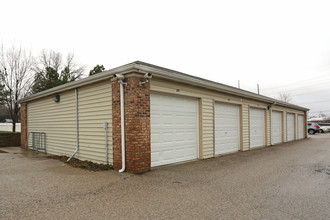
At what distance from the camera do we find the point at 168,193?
4.17 meters

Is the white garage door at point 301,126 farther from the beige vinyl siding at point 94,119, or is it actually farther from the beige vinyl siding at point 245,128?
the beige vinyl siding at point 94,119

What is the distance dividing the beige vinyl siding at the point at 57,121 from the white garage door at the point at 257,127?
28.2 ft

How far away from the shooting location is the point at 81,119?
24.5ft

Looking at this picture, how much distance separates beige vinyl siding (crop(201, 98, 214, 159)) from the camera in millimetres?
7793

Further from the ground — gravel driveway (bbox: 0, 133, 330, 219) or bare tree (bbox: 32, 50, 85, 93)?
bare tree (bbox: 32, 50, 85, 93)

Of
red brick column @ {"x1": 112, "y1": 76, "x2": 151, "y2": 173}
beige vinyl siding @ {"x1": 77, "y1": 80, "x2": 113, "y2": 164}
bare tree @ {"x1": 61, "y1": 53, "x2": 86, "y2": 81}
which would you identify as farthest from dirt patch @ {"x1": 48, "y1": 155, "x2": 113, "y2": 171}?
bare tree @ {"x1": 61, "y1": 53, "x2": 86, "y2": 81}

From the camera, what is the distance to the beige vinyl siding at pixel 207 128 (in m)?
7.79

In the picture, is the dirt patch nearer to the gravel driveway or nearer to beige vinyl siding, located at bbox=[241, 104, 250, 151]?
the gravel driveway

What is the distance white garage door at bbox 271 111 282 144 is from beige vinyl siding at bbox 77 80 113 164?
11.0 m

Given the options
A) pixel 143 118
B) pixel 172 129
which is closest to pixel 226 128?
pixel 172 129

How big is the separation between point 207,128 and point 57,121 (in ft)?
20.0

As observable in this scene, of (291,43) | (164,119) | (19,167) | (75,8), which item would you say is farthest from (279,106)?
(19,167)

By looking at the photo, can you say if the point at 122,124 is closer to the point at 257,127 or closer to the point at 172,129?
the point at 172,129

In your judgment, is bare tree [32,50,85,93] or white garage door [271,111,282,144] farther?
bare tree [32,50,85,93]
